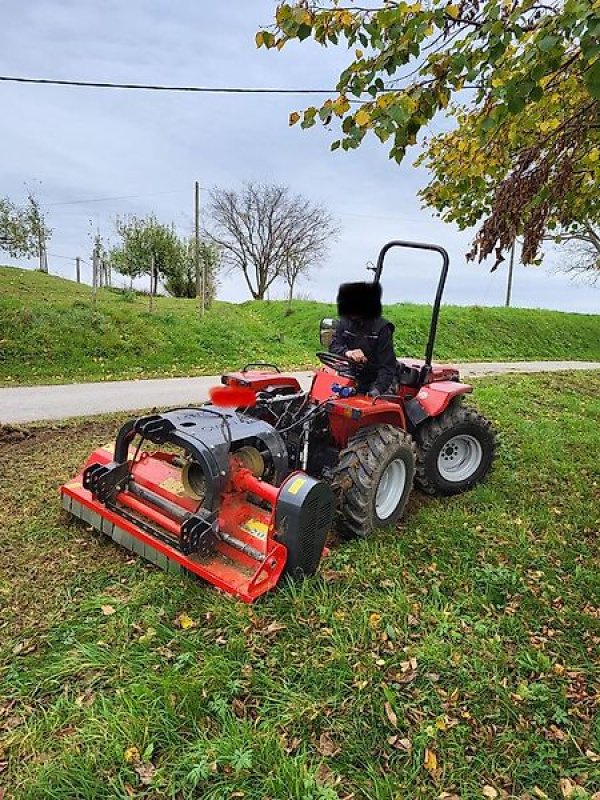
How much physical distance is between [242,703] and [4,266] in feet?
70.2

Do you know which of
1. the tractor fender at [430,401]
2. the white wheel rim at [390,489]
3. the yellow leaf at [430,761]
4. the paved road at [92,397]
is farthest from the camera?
the paved road at [92,397]

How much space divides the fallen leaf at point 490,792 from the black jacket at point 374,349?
9.10ft

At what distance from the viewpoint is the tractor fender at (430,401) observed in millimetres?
4754

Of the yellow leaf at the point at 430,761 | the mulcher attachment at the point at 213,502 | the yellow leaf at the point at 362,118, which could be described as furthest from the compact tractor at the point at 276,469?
the yellow leaf at the point at 362,118

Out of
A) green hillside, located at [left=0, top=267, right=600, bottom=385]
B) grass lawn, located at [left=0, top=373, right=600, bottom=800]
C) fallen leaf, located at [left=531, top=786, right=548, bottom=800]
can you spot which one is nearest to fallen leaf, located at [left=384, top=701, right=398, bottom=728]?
grass lawn, located at [left=0, top=373, right=600, bottom=800]

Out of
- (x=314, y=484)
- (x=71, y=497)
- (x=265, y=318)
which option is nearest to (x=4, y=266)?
(x=265, y=318)

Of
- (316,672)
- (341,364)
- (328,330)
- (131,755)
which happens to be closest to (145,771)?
(131,755)

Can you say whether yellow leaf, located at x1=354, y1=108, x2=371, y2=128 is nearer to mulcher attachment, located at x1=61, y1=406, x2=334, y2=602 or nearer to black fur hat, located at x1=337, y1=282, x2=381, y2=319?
black fur hat, located at x1=337, y1=282, x2=381, y2=319

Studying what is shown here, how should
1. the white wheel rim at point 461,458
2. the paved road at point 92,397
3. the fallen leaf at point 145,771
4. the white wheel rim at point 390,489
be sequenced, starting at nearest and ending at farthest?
the fallen leaf at point 145,771, the white wheel rim at point 390,489, the white wheel rim at point 461,458, the paved road at point 92,397

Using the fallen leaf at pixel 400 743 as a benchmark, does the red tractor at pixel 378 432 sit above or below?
above

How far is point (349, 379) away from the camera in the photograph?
4.67 metres

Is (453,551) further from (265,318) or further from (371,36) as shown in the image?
(265,318)

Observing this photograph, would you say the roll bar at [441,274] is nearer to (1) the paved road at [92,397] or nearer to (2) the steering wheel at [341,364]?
(2) the steering wheel at [341,364]

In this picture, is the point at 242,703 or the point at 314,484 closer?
the point at 242,703
